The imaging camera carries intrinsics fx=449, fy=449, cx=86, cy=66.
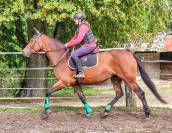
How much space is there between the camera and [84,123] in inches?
361

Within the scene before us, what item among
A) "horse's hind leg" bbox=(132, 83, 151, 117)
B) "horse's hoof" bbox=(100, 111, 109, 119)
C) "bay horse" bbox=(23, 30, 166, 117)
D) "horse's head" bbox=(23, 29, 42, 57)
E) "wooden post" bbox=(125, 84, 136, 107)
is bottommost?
"wooden post" bbox=(125, 84, 136, 107)

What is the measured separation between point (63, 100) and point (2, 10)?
16.7 ft

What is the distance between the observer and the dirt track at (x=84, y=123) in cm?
846

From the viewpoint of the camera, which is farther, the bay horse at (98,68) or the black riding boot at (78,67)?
the bay horse at (98,68)

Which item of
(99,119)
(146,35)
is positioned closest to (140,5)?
(146,35)

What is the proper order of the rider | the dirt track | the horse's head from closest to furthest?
the dirt track → the rider → the horse's head

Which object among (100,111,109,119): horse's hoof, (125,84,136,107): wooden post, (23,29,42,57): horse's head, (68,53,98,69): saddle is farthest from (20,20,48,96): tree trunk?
(100,111,109,119): horse's hoof

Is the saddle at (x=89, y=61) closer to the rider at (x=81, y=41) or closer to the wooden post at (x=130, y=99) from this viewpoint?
the rider at (x=81, y=41)

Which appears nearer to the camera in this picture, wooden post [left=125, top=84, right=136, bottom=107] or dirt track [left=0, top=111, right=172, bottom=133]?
dirt track [left=0, top=111, right=172, bottom=133]

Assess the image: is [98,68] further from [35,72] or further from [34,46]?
[35,72]

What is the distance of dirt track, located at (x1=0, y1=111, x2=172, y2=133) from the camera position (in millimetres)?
8461

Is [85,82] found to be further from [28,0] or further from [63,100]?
[63,100]

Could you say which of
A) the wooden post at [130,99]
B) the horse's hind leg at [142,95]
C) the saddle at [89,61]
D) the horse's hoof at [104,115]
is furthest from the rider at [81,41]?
the wooden post at [130,99]

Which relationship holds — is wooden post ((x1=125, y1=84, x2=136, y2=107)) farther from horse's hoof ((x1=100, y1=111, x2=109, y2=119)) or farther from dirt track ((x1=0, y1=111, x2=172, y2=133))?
horse's hoof ((x1=100, y1=111, x2=109, y2=119))
